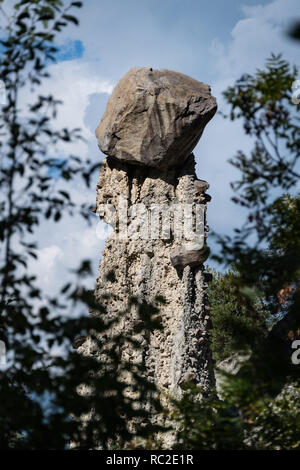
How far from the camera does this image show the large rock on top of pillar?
32.2 ft

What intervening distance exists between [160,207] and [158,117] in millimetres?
1453

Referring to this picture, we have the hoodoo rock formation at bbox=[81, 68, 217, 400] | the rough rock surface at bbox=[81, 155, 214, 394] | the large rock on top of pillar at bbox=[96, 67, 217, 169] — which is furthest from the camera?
the large rock on top of pillar at bbox=[96, 67, 217, 169]

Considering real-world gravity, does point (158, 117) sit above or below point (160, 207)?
above

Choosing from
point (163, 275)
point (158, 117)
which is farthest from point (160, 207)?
point (158, 117)

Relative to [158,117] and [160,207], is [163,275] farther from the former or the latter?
[158,117]

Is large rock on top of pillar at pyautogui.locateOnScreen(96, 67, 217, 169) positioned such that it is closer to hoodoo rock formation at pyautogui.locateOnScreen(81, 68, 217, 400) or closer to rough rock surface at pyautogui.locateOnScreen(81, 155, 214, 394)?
hoodoo rock formation at pyautogui.locateOnScreen(81, 68, 217, 400)

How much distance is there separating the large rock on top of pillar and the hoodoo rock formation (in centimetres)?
2

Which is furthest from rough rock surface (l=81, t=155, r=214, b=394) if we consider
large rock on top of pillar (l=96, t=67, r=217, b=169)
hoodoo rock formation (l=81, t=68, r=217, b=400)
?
large rock on top of pillar (l=96, t=67, r=217, b=169)

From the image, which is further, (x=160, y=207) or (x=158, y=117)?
(x=160, y=207)

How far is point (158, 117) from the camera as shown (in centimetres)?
987

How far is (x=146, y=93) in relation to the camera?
32.4ft
